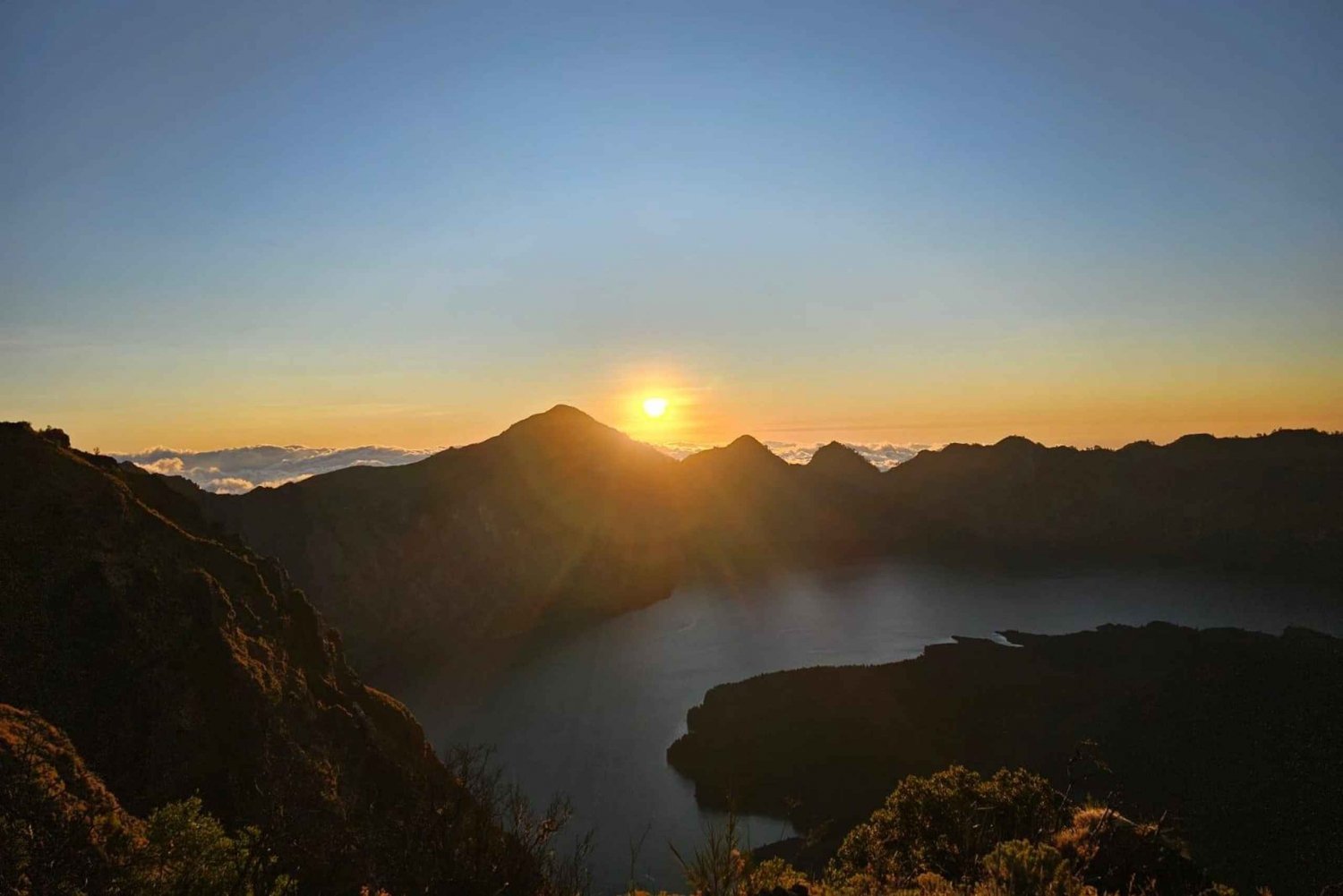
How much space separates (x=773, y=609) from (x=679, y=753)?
7834cm

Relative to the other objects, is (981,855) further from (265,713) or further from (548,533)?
(548,533)

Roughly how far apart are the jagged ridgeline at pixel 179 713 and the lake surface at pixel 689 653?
26.4 meters

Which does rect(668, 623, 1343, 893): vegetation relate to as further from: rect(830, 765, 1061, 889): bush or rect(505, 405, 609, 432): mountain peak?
rect(505, 405, 609, 432): mountain peak

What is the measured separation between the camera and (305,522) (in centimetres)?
12275

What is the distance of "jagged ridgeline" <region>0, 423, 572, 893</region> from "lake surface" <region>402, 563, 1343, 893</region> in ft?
86.5

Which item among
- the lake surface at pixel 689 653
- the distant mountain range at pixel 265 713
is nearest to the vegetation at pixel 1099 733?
the distant mountain range at pixel 265 713

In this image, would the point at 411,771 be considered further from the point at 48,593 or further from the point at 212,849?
the point at 212,849

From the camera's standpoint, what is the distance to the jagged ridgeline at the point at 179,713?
65.5 feet

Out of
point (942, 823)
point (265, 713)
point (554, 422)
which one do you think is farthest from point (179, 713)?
point (554, 422)

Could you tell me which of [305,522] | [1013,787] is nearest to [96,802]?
[1013,787]

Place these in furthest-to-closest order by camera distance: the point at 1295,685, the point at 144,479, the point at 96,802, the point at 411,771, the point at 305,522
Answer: the point at 305,522 < the point at 1295,685 < the point at 144,479 < the point at 411,771 < the point at 96,802

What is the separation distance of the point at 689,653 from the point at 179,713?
92700 mm

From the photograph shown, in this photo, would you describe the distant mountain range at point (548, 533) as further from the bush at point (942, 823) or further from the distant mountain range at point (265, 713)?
the bush at point (942, 823)

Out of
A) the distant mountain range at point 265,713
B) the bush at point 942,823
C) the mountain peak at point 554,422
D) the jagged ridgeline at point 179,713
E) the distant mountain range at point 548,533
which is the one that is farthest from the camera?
the mountain peak at point 554,422
